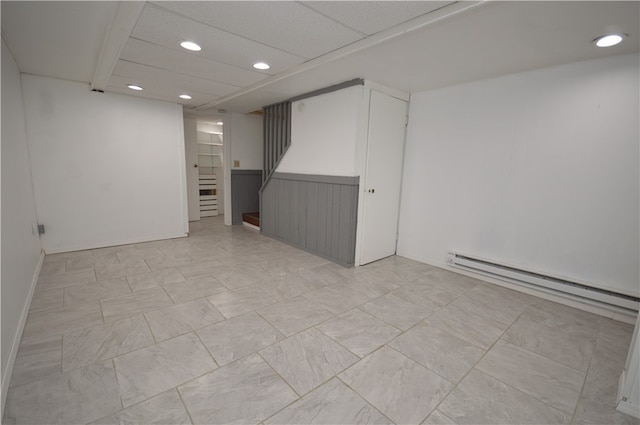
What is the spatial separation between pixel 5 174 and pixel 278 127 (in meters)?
3.42

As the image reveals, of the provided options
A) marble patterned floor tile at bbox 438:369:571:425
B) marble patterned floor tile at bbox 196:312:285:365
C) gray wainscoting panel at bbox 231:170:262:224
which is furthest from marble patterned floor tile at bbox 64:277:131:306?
gray wainscoting panel at bbox 231:170:262:224

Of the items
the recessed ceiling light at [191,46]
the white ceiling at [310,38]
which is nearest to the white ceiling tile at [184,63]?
the white ceiling at [310,38]

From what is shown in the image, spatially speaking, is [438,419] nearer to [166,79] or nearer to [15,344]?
[15,344]

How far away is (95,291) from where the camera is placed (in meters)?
2.89

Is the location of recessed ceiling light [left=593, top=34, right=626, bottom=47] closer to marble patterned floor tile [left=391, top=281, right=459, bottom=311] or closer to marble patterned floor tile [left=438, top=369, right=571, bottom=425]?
marble patterned floor tile [left=391, top=281, right=459, bottom=311]

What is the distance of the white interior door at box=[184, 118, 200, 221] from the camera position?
6270 mm

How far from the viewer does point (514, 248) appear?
10.6 feet

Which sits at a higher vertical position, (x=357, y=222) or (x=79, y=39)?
(x=79, y=39)

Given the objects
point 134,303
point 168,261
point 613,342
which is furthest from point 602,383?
point 168,261

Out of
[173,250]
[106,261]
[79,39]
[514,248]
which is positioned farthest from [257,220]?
[514,248]

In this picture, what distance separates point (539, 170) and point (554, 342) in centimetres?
172

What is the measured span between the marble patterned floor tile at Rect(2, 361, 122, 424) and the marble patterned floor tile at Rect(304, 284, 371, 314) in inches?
66.2

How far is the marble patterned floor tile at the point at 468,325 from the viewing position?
230 centimetres

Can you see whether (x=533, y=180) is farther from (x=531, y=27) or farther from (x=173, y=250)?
(x=173, y=250)
